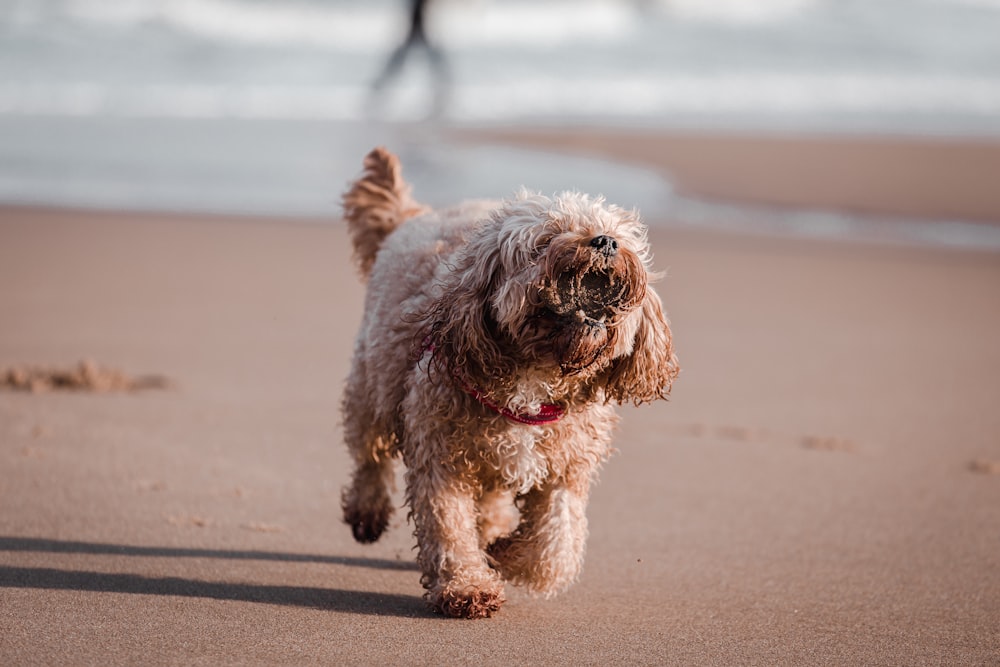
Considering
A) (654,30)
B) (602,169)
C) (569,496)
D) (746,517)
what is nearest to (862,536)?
(746,517)

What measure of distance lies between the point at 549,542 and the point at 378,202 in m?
1.87

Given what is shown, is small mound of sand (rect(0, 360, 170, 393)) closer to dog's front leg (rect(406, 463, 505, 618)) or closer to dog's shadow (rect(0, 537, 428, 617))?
dog's shadow (rect(0, 537, 428, 617))

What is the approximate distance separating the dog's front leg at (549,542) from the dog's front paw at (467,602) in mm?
170

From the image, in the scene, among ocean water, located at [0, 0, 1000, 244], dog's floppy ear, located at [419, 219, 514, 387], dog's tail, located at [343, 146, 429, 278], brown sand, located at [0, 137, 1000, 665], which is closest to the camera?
dog's floppy ear, located at [419, 219, 514, 387]

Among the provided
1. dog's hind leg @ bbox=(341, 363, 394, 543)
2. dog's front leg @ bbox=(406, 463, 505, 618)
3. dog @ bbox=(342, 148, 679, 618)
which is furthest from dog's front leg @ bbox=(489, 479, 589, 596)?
dog's hind leg @ bbox=(341, 363, 394, 543)

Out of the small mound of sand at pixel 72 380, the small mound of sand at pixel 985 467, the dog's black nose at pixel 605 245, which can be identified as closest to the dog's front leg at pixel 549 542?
the dog's black nose at pixel 605 245

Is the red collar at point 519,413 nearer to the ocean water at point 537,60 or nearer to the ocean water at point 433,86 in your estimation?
the ocean water at point 433,86

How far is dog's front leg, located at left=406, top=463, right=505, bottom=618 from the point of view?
3.94 metres

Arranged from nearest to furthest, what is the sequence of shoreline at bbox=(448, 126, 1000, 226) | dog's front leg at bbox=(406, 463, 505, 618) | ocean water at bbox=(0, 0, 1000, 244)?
dog's front leg at bbox=(406, 463, 505, 618)
shoreline at bbox=(448, 126, 1000, 226)
ocean water at bbox=(0, 0, 1000, 244)

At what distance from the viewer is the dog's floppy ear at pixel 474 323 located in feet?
12.2

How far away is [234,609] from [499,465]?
958 mm

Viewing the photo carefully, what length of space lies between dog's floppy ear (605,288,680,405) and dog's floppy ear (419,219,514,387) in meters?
0.34

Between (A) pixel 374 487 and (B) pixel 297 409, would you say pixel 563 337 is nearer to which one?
(A) pixel 374 487

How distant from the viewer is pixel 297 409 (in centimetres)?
648
